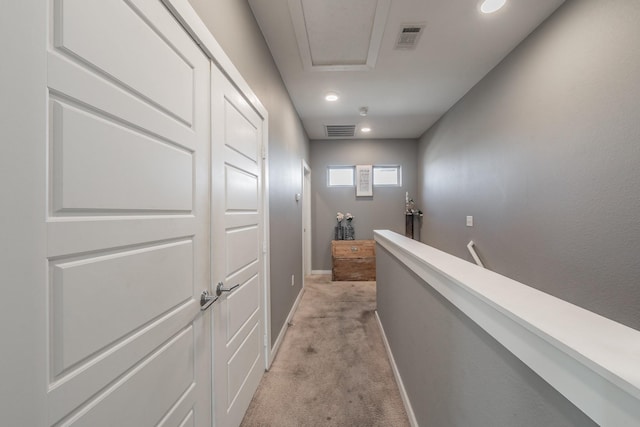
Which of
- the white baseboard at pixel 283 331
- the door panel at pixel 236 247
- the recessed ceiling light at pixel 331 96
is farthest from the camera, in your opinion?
the recessed ceiling light at pixel 331 96

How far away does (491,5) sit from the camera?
5.49 feet

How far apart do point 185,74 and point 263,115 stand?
93cm

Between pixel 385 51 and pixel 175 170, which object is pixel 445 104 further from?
pixel 175 170

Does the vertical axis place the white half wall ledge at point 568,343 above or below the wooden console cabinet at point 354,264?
above

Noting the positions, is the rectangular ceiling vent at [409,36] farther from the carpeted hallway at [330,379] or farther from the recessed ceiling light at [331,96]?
the carpeted hallway at [330,379]

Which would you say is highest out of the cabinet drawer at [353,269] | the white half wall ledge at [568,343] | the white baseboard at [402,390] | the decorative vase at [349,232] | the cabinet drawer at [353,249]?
the white half wall ledge at [568,343]

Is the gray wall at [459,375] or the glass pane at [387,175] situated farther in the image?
the glass pane at [387,175]

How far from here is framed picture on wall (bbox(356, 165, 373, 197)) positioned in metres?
4.77

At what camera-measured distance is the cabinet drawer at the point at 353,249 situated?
4.41m

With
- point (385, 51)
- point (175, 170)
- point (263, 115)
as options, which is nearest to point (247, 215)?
point (175, 170)

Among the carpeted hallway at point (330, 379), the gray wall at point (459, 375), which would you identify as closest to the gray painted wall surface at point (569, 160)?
the gray wall at point (459, 375)

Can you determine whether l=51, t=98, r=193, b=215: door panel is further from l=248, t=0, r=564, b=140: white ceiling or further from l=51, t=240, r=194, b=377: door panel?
l=248, t=0, r=564, b=140: white ceiling

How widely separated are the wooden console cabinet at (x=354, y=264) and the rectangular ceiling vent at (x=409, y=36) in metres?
3.09

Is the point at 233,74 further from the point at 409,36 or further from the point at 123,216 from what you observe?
the point at 409,36
